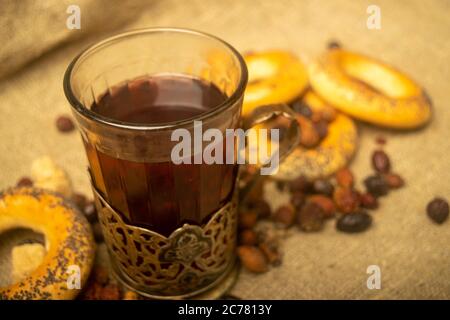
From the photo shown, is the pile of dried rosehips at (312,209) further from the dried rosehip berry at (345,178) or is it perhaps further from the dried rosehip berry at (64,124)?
the dried rosehip berry at (64,124)

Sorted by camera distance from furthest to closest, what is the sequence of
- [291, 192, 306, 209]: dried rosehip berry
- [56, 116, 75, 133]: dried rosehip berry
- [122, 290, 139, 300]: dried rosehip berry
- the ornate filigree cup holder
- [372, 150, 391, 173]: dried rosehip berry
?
1. [56, 116, 75, 133]: dried rosehip berry
2. [372, 150, 391, 173]: dried rosehip berry
3. [291, 192, 306, 209]: dried rosehip berry
4. [122, 290, 139, 300]: dried rosehip berry
5. the ornate filigree cup holder

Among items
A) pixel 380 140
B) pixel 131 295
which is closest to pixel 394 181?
pixel 380 140

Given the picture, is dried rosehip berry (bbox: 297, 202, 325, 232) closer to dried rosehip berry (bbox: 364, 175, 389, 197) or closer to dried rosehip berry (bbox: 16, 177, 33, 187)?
dried rosehip berry (bbox: 364, 175, 389, 197)

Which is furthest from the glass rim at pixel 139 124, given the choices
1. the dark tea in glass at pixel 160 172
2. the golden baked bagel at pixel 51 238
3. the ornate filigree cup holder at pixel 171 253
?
the golden baked bagel at pixel 51 238

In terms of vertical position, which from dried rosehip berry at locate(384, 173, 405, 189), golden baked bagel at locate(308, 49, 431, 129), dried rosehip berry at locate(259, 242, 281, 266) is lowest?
dried rosehip berry at locate(259, 242, 281, 266)

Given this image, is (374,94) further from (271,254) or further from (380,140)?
(271,254)

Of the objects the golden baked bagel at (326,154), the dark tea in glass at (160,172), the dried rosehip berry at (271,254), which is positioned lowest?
the dried rosehip berry at (271,254)

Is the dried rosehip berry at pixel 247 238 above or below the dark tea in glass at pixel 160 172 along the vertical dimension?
below

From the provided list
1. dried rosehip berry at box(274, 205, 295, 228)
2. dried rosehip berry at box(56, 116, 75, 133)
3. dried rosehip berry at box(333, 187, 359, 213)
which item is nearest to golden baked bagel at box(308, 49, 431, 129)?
dried rosehip berry at box(333, 187, 359, 213)
